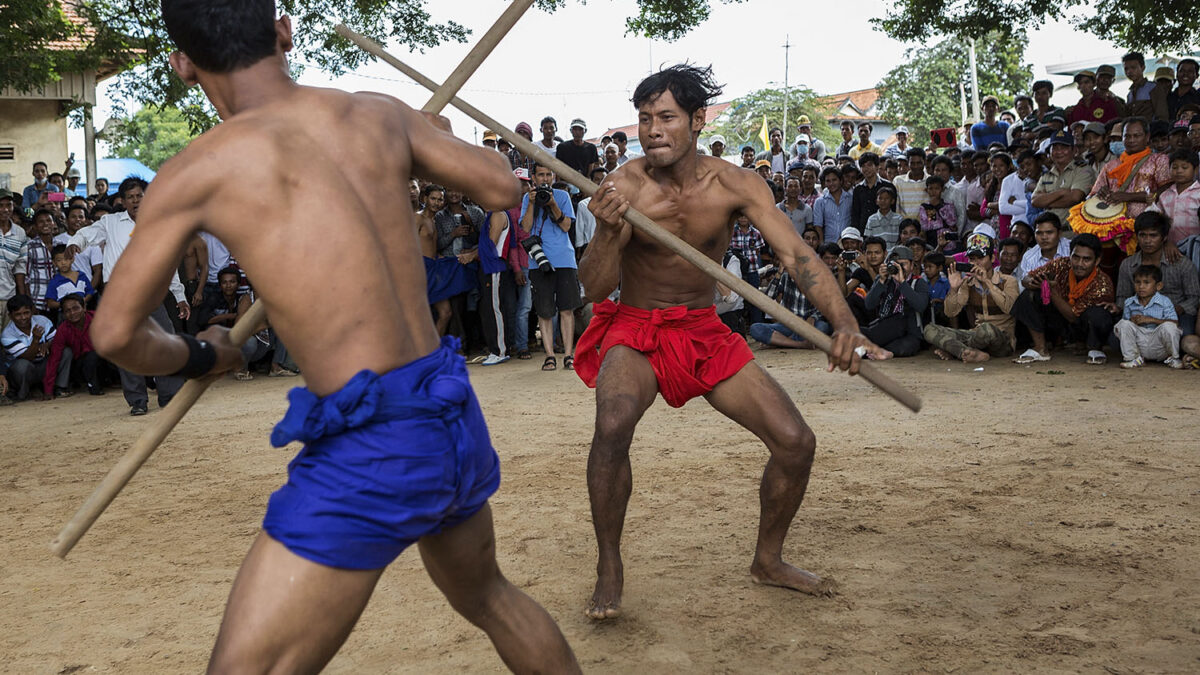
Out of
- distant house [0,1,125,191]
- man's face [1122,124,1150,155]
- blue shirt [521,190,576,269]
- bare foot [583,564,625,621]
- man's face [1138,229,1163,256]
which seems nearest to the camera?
bare foot [583,564,625,621]

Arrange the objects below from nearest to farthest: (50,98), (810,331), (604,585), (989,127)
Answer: (810,331), (604,585), (989,127), (50,98)

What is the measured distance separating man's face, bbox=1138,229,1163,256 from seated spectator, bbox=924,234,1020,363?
123 centimetres

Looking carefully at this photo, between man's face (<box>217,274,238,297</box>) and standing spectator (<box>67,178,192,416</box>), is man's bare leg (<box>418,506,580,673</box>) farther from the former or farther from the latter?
man's face (<box>217,274,238,297</box>)

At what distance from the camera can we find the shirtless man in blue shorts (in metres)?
2.07

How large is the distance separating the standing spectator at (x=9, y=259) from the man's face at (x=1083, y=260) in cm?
1003

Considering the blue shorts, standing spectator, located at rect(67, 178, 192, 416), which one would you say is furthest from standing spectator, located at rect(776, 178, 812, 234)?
the blue shorts

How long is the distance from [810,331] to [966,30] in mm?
10417

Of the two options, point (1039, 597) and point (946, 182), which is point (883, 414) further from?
point (946, 182)

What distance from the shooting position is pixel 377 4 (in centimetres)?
1391

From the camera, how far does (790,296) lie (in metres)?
10.9

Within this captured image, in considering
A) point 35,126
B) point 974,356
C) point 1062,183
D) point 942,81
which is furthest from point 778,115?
point 974,356

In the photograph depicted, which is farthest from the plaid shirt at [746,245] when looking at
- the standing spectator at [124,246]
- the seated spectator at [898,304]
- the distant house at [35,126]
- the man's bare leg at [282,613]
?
the distant house at [35,126]

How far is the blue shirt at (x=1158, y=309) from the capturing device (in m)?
8.63

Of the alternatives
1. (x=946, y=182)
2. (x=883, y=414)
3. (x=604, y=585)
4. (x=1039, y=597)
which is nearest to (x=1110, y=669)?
(x=1039, y=597)
